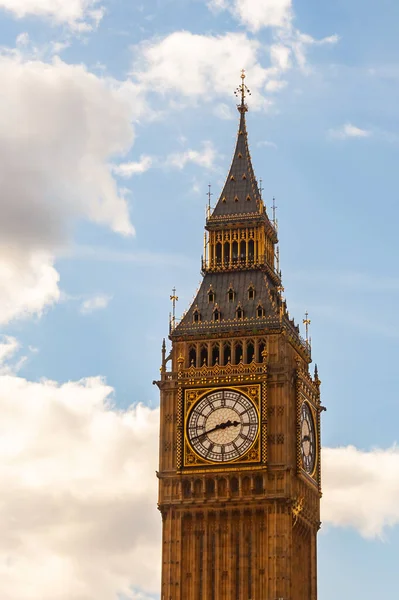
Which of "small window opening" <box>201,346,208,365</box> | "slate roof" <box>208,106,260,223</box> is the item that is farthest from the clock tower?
"slate roof" <box>208,106,260,223</box>

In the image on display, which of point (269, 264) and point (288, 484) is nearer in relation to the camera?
point (288, 484)

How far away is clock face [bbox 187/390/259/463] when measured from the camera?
4801 inches

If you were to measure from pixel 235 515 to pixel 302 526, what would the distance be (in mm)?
4841

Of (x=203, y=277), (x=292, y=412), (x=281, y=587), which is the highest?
(x=203, y=277)

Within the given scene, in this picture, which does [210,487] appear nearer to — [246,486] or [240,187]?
[246,486]

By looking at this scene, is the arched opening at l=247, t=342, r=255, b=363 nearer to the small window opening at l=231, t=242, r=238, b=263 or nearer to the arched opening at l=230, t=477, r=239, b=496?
the small window opening at l=231, t=242, r=238, b=263

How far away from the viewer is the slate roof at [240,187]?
429 ft

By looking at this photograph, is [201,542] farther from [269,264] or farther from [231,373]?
[269,264]

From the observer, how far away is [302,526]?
123 meters

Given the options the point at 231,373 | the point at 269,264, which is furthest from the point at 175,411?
the point at 269,264

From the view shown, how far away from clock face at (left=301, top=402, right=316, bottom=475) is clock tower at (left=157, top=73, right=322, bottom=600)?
0.09m

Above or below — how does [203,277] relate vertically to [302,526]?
above

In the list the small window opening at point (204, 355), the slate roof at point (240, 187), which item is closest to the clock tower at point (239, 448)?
the small window opening at point (204, 355)

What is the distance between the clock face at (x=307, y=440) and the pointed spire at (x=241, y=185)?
45.4 feet
